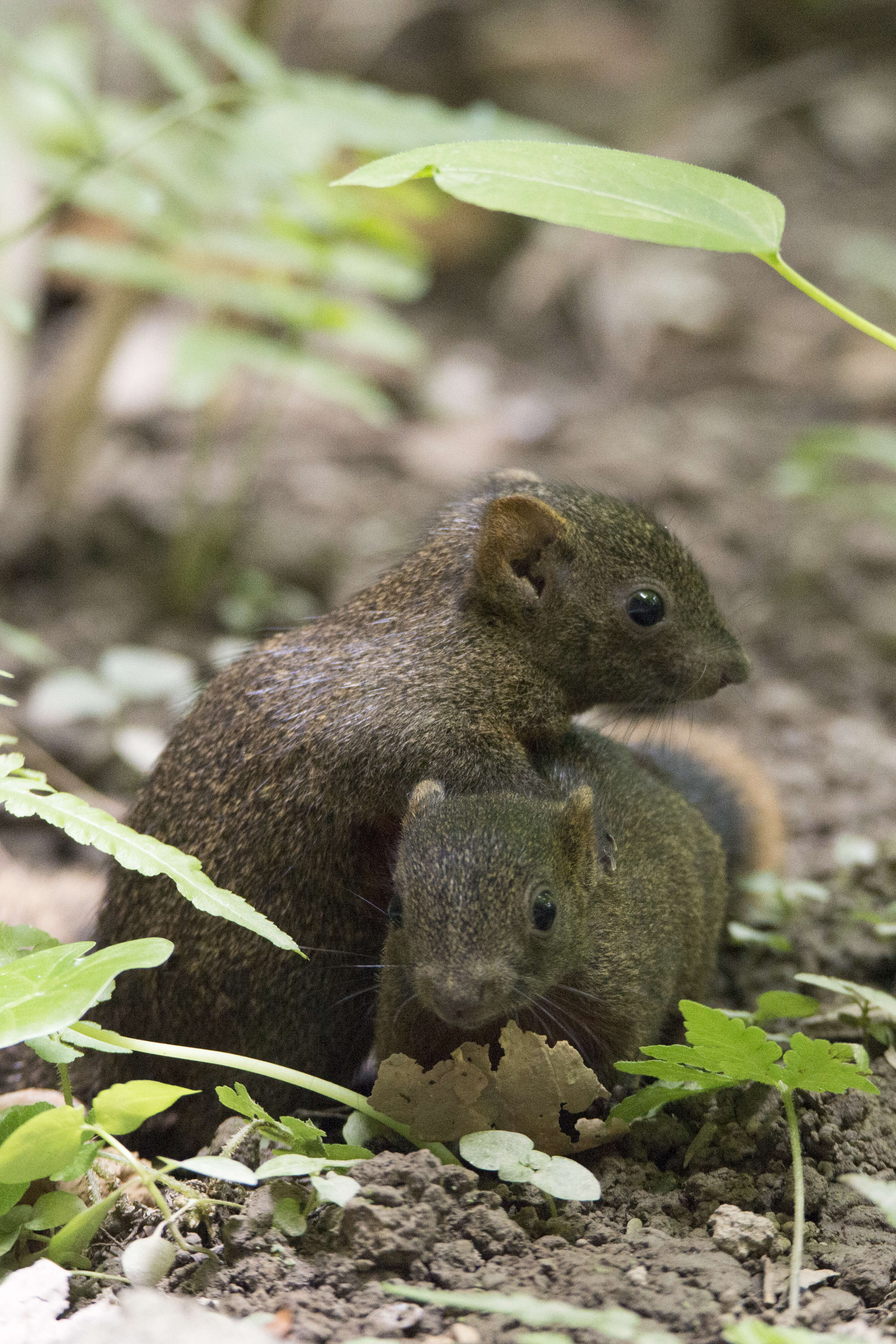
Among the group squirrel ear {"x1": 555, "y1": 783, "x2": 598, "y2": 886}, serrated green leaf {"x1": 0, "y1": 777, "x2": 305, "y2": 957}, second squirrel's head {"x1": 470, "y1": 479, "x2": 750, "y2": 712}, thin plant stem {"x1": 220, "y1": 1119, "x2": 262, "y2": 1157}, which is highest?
second squirrel's head {"x1": 470, "y1": 479, "x2": 750, "y2": 712}

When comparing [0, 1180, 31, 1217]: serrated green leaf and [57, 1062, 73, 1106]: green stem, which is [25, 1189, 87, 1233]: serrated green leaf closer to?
[0, 1180, 31, 1217]: serrated green leaf

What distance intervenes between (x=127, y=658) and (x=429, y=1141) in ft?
14.0

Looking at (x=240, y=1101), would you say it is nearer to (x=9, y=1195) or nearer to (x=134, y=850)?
(x=9, y=1195)

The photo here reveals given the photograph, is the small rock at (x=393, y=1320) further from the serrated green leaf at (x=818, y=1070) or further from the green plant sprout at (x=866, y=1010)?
the green plant sprout at (x=866, y=1010)

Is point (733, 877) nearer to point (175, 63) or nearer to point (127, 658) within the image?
point (127, 658)

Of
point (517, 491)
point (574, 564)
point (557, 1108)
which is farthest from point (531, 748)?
point (557, 1108)

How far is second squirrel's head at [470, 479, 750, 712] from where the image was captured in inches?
198

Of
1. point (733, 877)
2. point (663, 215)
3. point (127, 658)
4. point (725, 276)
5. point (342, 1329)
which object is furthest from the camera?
point (725, 276)

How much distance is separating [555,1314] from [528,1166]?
99 centimetres

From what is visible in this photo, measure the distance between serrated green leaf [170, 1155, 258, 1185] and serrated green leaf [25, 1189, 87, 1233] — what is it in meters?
0.40

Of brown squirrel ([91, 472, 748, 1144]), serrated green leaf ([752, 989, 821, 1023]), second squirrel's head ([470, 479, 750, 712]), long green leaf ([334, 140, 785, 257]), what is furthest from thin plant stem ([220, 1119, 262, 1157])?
long green leaf ([334, 140, 785, 257])

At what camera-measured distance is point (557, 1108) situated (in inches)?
157

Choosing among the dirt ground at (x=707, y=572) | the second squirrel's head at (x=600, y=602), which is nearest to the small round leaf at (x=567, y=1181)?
the dirt ground at (x=707, y=572)

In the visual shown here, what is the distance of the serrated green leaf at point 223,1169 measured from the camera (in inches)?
132
